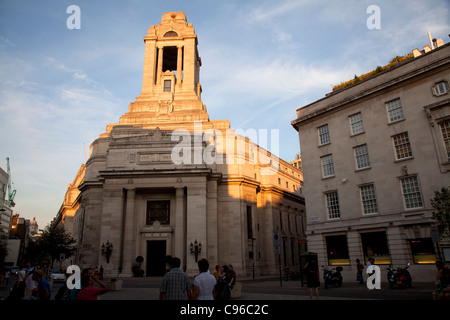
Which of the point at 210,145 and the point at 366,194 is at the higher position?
the point at 210,145

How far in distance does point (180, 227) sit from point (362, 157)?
20486 mm

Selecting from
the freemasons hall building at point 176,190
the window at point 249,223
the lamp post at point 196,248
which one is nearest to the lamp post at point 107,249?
the freemasons hall building at point 176,190

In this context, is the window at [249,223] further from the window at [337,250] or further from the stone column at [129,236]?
the window at [337,250]

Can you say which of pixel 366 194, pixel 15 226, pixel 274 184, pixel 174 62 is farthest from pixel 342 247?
pixel 15 226

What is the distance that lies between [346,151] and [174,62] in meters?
41.9

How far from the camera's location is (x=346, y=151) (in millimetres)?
28109

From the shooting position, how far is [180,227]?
36781 millimetres

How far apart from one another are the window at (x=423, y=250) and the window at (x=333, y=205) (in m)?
6.19

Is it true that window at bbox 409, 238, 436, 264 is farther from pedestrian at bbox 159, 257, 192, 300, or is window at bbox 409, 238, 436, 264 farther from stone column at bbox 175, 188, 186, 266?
stone column at bbox 175, 188, 186, 266

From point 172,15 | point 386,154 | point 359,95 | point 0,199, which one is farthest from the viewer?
point 0,199

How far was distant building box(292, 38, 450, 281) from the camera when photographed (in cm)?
2300
